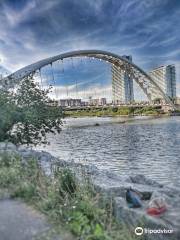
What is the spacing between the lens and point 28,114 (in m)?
20.5

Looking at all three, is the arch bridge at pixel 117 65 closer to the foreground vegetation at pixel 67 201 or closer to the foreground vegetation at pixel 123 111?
the foreground vegetation at pixel 123 111

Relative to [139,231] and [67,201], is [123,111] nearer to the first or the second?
[139,231]

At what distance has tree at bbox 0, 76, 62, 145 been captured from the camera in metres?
20.4

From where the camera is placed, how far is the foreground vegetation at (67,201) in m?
5.60

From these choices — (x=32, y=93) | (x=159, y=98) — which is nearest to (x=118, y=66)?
(x=159, y=98)

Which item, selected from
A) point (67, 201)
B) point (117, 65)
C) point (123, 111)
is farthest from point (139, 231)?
point (123, 111)

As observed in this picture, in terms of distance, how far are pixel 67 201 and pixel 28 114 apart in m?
14.2

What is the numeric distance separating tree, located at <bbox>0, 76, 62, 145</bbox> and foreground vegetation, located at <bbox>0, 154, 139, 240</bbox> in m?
10.8

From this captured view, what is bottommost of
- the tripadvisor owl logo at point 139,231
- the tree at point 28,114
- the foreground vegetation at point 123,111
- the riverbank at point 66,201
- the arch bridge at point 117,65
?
the foreground vegetation at point 123,111

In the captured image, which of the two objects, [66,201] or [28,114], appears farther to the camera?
[28,114]

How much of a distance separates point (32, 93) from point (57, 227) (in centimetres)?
1784

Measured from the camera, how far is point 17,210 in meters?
6.64

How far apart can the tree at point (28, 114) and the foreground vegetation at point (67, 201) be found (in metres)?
10.8

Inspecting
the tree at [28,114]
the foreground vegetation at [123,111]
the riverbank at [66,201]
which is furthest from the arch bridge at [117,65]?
the riverbank at [66,201]
